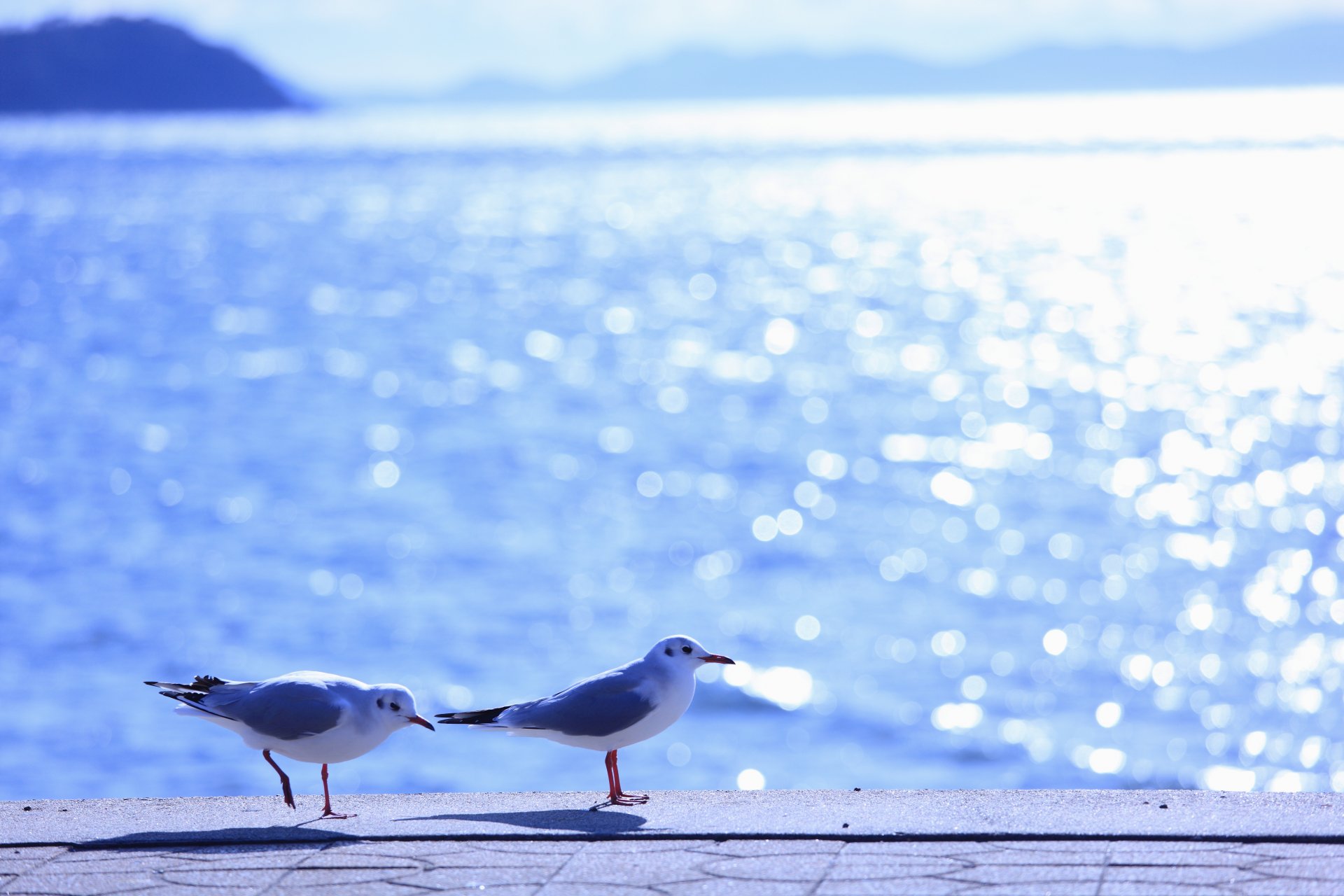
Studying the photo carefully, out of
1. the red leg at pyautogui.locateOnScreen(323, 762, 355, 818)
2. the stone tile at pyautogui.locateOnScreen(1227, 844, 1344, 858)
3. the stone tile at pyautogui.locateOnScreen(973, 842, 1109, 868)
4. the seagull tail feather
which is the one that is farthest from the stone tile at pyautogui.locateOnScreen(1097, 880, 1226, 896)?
the red leg at pyautogui.locateOnScreen(323, 762, 355, 818)

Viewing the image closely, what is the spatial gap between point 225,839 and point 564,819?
51.5 inches

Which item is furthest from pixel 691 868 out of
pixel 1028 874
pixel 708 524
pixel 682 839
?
pixel 708 524

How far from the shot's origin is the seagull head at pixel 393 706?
7.30m

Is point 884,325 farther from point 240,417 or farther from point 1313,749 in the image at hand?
point 1313,749

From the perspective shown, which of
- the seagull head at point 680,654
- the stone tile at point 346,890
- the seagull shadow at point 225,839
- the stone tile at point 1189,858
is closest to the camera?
the stone tile at point 346,890

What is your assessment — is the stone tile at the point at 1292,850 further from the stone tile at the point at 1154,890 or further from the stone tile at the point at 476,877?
the stone tile at the point at 476,877

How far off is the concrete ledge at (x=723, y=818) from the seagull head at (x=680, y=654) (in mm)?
564

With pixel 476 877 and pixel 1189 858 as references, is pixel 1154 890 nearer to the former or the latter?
pixel 1189 858

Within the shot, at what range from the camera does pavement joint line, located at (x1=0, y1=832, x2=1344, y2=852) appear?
21.2ft

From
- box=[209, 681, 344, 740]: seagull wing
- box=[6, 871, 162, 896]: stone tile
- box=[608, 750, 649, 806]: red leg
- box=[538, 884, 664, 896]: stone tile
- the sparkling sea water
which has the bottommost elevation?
the sparkling sea water

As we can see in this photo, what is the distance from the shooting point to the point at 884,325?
61156 mm

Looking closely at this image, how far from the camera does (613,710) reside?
24.8ft

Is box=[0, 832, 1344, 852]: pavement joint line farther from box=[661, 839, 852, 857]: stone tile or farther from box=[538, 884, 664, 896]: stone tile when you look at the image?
box=[538, 884, 664, 896]: stone tile

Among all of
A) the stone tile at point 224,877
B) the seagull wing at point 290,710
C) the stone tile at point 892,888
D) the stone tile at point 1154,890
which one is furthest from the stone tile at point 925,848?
the seagull wing at point 290,710
